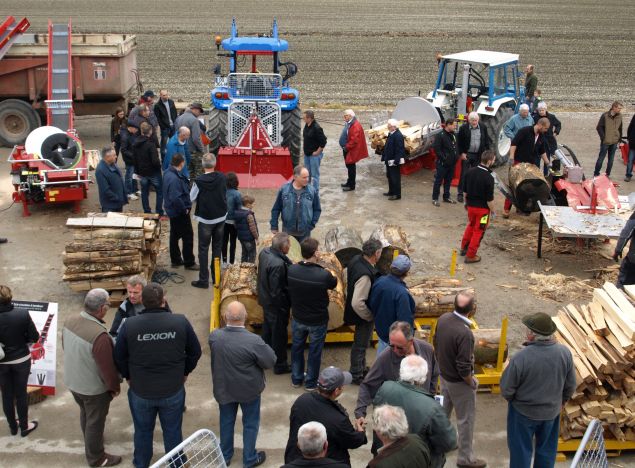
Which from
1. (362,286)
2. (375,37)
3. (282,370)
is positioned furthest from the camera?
(375,37)

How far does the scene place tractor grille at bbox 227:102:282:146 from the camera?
47.3 feet

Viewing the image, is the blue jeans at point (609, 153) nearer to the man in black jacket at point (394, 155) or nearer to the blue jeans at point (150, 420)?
the man in black jacket at point (394, 155)

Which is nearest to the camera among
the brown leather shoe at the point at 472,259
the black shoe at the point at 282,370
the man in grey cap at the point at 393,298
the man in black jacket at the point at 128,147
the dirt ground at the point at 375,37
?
the man in grey cap at the point at 393,298

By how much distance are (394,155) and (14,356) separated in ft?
25.9

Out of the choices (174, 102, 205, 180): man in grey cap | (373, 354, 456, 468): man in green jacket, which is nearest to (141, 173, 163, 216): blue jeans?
(174, 102, 205, 180): man in grey cap

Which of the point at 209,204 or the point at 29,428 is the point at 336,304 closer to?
the point at 209,204

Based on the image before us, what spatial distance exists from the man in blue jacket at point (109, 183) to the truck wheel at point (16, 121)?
6.14 metres

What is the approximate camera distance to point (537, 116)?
14.9 metres

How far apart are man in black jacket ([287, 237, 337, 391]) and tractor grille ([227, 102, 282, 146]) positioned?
280 inches

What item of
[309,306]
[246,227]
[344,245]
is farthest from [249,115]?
[309,306]

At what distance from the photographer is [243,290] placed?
28.6 feet

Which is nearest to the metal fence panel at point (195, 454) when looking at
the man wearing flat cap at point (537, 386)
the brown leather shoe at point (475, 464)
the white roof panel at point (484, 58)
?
the brown leather shoe at point (475, 464)

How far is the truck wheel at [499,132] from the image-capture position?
1516cm

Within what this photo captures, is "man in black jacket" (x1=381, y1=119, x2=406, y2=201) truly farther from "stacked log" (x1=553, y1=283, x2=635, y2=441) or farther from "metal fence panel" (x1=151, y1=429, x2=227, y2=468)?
"metal fence panel" (x1=151, y1=429, x2=227, y2=468)
